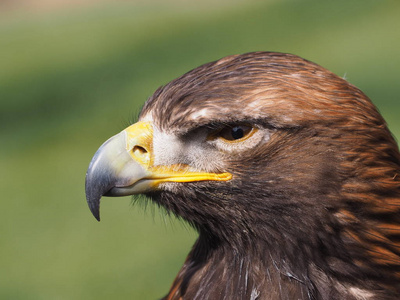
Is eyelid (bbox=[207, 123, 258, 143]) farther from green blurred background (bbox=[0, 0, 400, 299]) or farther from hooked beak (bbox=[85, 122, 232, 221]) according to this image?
green blurred background (bbox=[0, 0, 400, 299])

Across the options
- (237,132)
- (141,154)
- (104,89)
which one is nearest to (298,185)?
(237,132)

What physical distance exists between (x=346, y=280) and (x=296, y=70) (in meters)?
0.81

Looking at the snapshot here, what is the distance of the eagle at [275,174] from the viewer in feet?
8.39

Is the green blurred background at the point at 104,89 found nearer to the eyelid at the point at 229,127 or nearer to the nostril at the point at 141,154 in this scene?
the nostril at the point at 141,154

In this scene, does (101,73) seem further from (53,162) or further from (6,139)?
(53,162)

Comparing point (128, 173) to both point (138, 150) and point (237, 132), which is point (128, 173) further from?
point (237, 132)

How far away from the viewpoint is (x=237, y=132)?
2.60 m

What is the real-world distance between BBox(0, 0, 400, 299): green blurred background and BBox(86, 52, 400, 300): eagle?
3.30 feet

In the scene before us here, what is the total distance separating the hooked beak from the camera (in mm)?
2721

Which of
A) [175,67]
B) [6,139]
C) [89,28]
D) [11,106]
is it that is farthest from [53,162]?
[89,28]

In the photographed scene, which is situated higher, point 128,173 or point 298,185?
point 128,173

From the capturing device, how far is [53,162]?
8344 mm

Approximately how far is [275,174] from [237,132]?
0.70ft

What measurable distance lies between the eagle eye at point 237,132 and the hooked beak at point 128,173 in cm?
18
